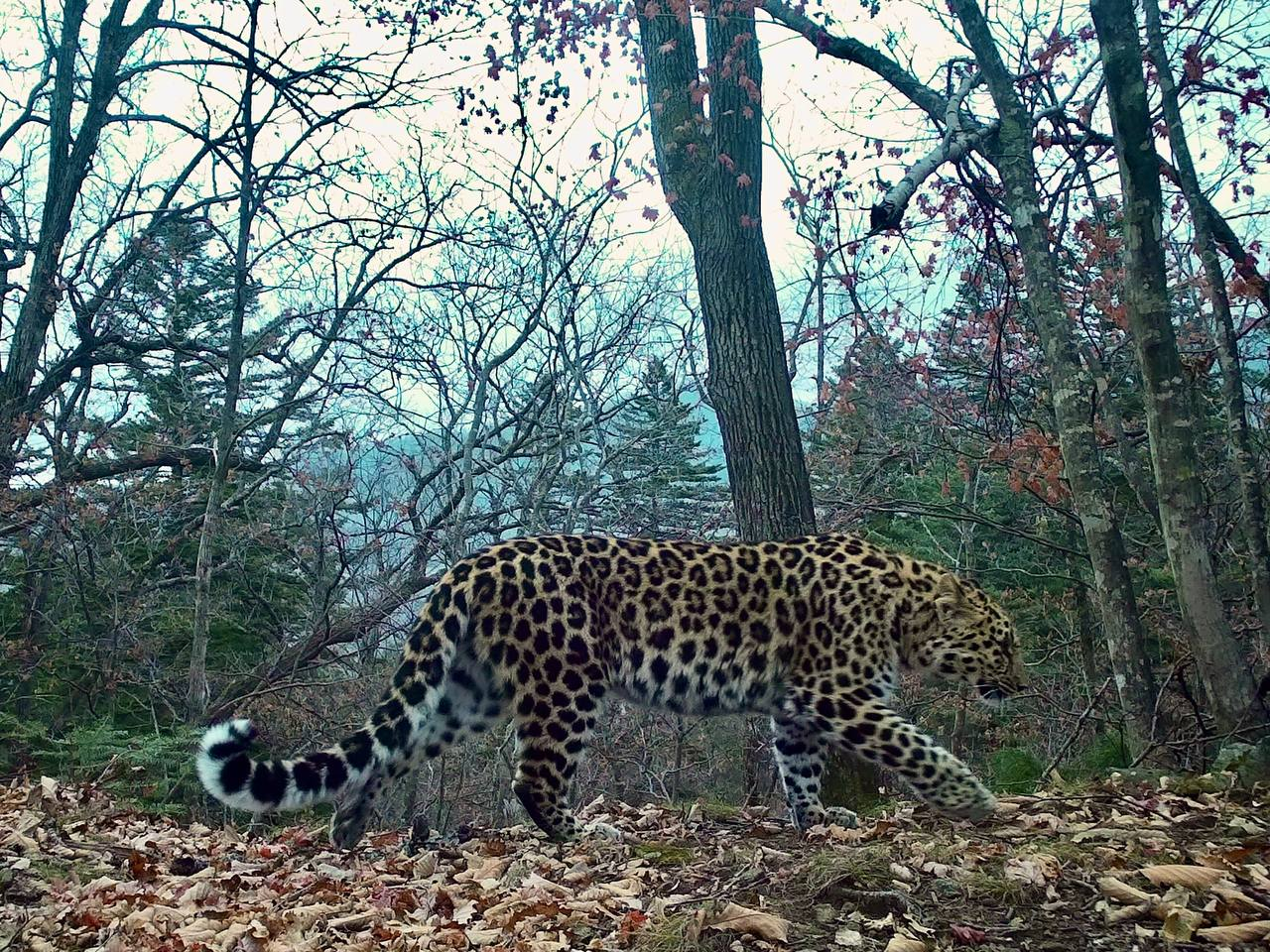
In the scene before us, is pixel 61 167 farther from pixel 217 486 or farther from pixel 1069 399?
pixel 1069 399

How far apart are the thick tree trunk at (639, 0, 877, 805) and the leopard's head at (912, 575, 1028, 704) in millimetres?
1558

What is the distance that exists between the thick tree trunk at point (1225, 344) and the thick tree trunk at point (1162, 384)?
1.92 feet

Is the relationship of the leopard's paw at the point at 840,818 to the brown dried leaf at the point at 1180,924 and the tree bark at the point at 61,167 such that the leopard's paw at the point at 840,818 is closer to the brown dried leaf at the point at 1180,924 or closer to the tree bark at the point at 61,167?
the brown dried leaf at the point at 1180,924

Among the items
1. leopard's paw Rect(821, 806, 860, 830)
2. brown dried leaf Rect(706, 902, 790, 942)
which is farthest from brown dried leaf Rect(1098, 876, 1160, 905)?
leopard's paw Rect(821, 806, 860, 830)

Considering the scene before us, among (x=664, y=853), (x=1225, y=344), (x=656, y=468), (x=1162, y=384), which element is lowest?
(x=664, y=853)

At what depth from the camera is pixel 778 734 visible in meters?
7.82

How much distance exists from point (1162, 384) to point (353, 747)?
5697 millimetres

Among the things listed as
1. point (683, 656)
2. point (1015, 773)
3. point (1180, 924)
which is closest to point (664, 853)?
point (683, 656)

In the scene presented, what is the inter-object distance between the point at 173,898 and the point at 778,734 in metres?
4.20

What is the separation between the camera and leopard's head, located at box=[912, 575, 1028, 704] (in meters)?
8.00

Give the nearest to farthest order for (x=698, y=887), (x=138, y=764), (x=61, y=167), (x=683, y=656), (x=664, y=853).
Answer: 1. (x=698, y=887)
2. (x=664, y=853)
3. (x=683, y=656)
4. (x=138, y=764)
5. (x=61, y=167)

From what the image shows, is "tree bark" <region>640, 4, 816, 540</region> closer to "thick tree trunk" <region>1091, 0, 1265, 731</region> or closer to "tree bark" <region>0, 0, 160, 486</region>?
"thick tree trunk" <region>1091, 0, 1265, 731</region>

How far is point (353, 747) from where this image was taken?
6.51 m

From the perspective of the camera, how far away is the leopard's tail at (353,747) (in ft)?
18.7
